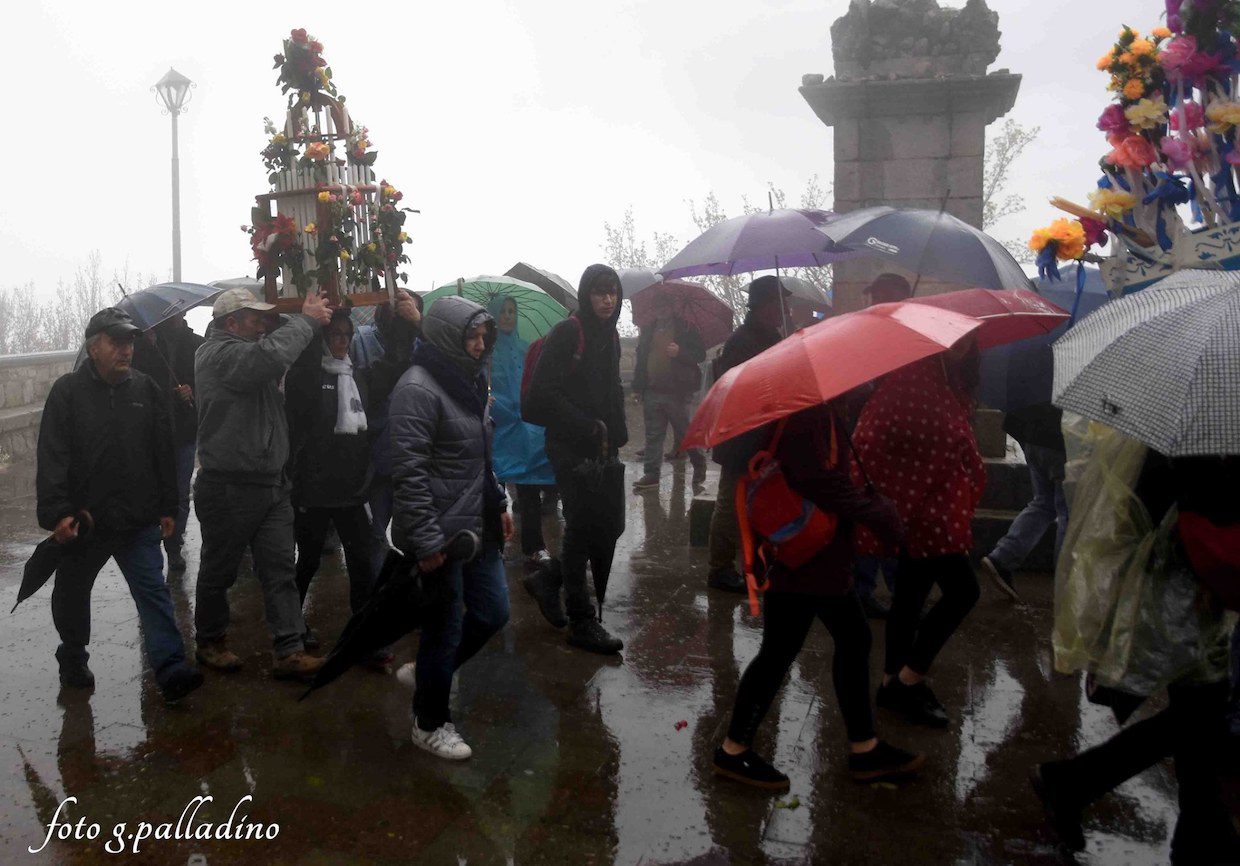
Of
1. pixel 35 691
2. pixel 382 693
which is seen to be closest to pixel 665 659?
pixel 382 693

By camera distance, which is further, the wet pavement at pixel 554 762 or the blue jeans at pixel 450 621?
the blue jeans at pixel 450 621

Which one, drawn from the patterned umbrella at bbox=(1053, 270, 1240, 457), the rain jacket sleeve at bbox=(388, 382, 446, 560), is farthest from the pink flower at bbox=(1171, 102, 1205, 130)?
the rain jacket sleeve at bbox=(388, 382, 446, 560)

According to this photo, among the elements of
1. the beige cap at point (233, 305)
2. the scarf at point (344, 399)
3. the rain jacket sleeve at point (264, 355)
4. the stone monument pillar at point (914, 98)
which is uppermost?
the stone monument pillar at point (914, 98)

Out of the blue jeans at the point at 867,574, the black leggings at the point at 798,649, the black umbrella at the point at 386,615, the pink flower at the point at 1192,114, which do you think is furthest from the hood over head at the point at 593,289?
the pink flower at the point at 1192,114

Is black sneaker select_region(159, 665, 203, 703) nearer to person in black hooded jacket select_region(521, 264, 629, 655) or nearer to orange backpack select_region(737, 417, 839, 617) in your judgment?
person in black hooded jacket select_region(521, 264, 629, 655)

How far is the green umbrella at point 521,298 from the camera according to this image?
7.30 m

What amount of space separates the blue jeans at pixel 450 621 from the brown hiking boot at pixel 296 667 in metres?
0.92

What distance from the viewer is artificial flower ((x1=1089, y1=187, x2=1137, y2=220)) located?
4344 mm

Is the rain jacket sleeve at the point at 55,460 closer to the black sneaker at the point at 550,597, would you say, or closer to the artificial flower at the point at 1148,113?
the black sneaker at the point at 550,597

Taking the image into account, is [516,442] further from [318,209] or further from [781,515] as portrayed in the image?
[781,515]

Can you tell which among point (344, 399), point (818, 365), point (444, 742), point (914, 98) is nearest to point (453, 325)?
point (344, 399)

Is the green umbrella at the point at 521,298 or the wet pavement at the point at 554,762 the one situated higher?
the green umbrella at the point at 521,298

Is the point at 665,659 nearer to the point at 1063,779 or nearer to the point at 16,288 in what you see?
the point at 1063,779

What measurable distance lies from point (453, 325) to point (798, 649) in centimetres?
179
